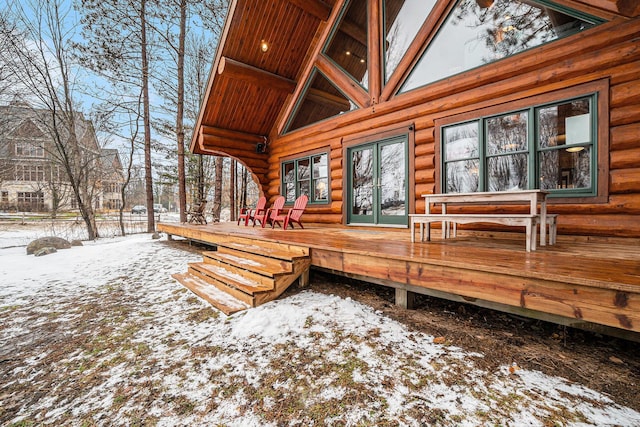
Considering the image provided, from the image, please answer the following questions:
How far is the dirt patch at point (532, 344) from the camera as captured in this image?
168 cm

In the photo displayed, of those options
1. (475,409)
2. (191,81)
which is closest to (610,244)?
(475,409)

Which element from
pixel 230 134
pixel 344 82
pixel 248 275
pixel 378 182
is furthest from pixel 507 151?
pixel 230 134

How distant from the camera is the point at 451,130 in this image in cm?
430

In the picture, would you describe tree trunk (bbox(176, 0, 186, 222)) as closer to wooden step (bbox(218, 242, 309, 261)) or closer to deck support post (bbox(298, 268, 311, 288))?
wooden step (bbox(218, 242, 309, 261))

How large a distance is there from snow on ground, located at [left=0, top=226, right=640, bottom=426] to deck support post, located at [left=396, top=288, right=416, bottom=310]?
1.09 feet

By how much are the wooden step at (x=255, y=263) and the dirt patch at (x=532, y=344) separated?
3.54 ft

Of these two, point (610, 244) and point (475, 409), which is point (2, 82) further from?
point (610, 244)

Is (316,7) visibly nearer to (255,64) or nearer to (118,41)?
(255,64)

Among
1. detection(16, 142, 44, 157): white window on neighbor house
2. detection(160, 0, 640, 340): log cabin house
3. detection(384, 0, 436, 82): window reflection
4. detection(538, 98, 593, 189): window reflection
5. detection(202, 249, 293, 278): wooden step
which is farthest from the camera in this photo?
detection(16, 142, 44, 157): white window on neighbor house

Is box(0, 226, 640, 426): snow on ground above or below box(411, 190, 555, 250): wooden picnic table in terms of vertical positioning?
below

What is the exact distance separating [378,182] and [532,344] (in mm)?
3619

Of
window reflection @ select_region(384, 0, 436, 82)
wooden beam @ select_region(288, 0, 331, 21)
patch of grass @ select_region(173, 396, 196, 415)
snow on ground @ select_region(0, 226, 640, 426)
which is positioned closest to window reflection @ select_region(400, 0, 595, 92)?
window reflection @ select_region(384, 0, 436, 82)

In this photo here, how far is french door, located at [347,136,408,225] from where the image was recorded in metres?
4.98

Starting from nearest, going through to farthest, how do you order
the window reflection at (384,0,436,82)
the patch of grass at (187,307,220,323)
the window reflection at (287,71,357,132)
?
the patch of grass at (187,307,220,323), the window reflection at (384,0,436,82), the window reflection at (287,71,357,132)
